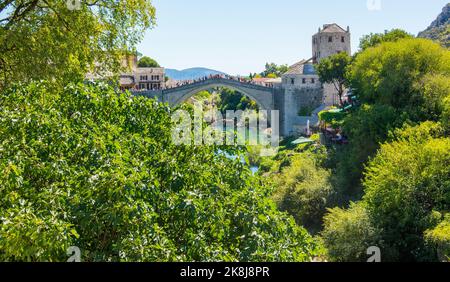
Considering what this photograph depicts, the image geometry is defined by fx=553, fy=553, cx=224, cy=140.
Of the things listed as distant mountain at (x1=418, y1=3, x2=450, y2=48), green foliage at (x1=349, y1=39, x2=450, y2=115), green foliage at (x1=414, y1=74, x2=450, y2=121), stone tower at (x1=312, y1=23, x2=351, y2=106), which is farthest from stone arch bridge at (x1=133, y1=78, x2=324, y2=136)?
distant mountain at (x1=418, y1=3, x2=450, y2=48)

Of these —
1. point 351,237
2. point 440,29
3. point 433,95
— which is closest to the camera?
point 351,237

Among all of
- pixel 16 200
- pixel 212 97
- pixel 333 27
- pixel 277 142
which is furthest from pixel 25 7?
pixel 212 97

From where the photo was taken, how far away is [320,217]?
2441 centimetres

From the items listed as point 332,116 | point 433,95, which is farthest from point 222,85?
point 433,95

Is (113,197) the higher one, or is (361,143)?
(113,197)

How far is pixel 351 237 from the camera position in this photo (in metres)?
17.6

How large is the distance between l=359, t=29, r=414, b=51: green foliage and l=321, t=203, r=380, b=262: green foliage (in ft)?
64.4

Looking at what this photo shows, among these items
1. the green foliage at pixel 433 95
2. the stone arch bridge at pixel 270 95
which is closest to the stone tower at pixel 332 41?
the stone arch bridge at pixel 270 95

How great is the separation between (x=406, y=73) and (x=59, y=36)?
16.9 meters

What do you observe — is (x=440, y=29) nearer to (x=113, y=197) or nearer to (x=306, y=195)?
(x=306, y=195)

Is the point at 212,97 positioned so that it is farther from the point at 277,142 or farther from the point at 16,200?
the point at 16,200

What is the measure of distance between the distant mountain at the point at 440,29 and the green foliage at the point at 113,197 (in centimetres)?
8438

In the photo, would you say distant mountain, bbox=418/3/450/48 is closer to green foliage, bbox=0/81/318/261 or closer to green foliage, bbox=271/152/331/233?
green foliage, bbox=271/152/331/233
